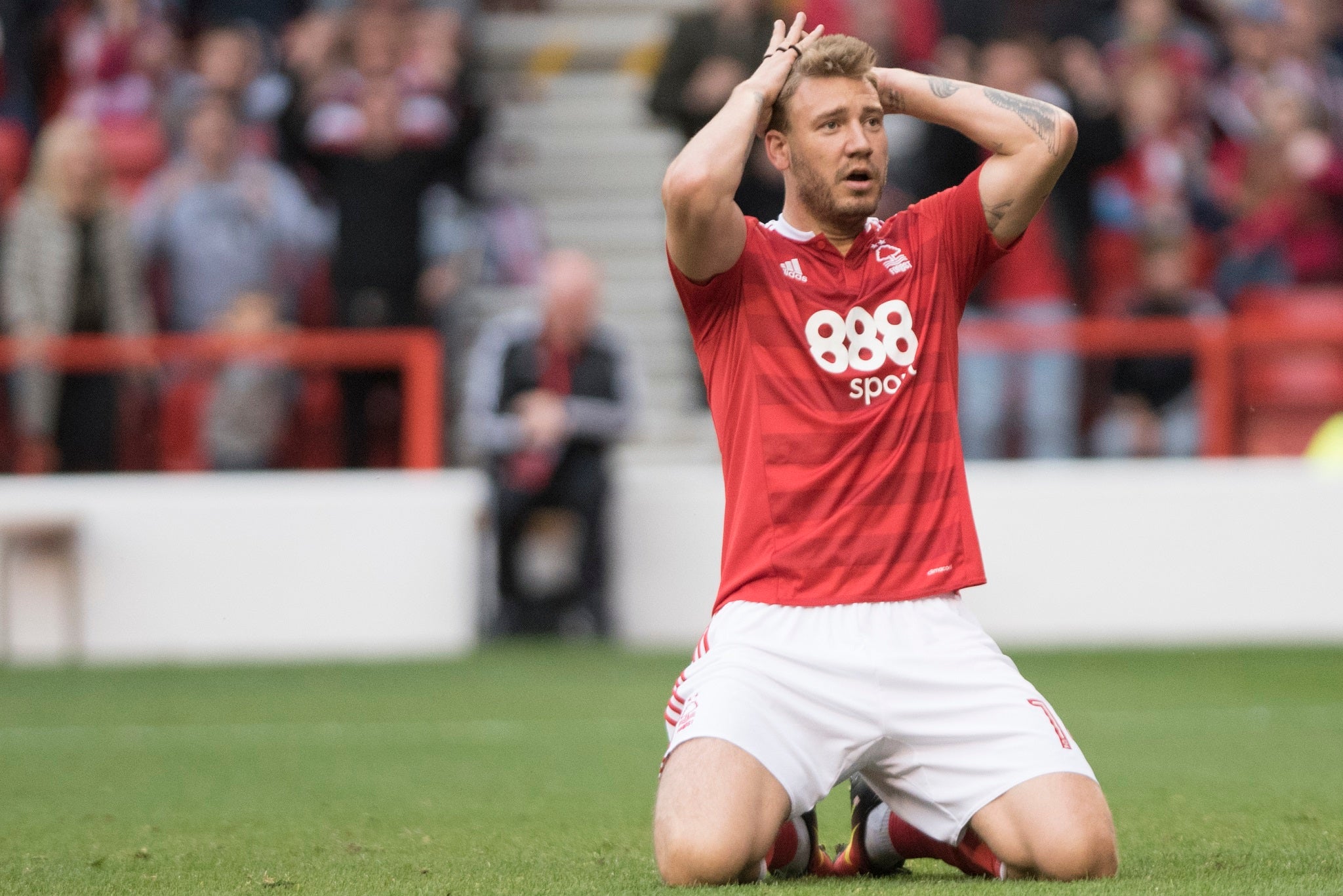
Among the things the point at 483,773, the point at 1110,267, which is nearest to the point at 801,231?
the point at 483,773

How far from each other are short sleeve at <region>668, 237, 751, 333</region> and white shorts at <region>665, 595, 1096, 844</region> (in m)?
0.81

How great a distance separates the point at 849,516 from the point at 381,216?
7.98 meters

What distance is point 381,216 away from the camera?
40.6 feet

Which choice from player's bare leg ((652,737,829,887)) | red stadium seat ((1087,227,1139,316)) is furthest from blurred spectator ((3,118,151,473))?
player's bare leg ((652,737,829,887))

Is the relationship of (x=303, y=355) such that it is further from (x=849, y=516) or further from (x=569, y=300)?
(x=849, y=516)

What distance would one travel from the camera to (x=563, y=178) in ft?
50.1

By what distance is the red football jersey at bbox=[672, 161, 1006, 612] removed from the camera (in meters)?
4.89

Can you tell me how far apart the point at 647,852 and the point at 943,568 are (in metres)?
1.16

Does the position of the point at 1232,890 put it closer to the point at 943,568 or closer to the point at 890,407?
the point at 943,568

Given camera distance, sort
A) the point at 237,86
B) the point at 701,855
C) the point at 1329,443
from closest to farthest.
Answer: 1. the point at 701,855
2. the point at 1329,443
3. the point at 237,86

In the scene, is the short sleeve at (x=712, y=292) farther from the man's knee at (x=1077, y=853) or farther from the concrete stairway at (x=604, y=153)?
the concrete stairway at (x=604, y=153)

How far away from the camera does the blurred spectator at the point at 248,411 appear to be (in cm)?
1121

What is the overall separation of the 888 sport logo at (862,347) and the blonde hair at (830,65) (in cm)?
51

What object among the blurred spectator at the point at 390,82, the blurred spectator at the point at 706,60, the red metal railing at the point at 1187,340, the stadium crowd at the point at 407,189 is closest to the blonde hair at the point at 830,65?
the red metal railing at the point at 1187,340
